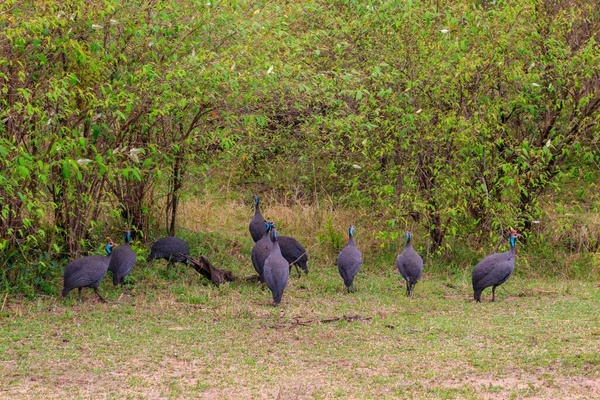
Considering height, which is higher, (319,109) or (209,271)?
(319,109)

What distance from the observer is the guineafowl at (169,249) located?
401 inches

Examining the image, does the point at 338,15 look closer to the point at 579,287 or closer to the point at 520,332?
the point at 579,287

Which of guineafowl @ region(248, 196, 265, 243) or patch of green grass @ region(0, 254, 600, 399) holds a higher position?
guineafowl @ region(248, 196, 265, 243)

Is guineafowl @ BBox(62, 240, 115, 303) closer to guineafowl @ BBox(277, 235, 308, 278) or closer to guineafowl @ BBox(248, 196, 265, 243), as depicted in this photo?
guineafowl @ BBox(277, 235, 308, 278)

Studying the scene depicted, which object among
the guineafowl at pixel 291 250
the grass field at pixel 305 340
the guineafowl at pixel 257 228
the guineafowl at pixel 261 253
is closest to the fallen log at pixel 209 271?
the grass field at pixel 305 340

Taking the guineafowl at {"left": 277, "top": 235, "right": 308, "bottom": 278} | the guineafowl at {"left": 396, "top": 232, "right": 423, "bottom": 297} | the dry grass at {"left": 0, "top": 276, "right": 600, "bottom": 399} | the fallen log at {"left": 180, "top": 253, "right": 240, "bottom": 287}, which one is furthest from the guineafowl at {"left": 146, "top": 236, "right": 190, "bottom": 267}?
the guineafowl at {"left": 396, "top": 232, "right": 423, "bottom": 297}

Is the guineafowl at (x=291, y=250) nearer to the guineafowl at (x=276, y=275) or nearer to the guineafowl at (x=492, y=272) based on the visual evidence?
the guineafowl at (x=276, y=275)

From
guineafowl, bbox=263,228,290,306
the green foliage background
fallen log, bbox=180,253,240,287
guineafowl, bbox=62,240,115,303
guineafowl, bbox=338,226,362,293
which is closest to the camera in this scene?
the green foliage background

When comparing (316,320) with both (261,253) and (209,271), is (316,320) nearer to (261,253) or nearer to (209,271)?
(261,253)

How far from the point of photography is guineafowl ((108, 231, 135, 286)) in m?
9.25

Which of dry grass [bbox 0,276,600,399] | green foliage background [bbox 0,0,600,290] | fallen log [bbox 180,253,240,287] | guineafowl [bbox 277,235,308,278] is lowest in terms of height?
dry grass [bbox 0,276,600,399]

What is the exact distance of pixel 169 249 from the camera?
10.2 meters

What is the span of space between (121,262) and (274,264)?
164 cm

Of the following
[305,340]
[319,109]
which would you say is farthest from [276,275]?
[319,109]
